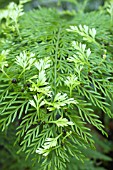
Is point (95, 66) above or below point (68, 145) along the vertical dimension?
above

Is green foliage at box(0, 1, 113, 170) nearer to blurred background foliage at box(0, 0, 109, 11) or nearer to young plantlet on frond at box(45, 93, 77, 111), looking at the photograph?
young plantlet on frond at box(45, 93, 77, 111)

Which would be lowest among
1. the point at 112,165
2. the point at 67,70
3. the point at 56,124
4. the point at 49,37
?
the point at 112,165

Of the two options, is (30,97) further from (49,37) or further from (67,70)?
(49,37)

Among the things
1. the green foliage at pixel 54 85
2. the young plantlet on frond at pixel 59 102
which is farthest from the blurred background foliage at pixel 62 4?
the young plantlet on frond at pixel 59 102

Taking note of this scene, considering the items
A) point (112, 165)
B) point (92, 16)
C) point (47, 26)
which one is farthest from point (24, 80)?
point (112, 165)

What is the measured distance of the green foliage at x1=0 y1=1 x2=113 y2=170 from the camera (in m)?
0.64

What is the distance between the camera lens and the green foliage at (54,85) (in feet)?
2.10

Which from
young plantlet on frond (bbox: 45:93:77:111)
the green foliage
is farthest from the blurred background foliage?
young plantlet on frond (bbox: 45:93:77:111)

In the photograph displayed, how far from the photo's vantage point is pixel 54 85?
69 centimetres

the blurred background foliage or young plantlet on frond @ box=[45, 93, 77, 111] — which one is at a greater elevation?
the blurred background foliage

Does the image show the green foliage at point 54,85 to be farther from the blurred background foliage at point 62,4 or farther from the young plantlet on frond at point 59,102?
the blurred background foliage at point 62,4

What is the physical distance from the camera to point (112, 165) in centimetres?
167

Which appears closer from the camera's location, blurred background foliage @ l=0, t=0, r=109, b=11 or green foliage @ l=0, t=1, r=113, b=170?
green foliage @ l=0, t=1, r=113, b=170

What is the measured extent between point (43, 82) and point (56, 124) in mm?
Result: 88
